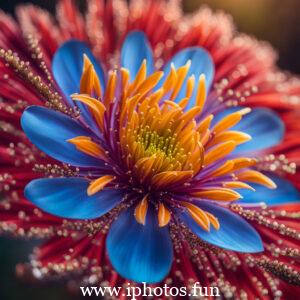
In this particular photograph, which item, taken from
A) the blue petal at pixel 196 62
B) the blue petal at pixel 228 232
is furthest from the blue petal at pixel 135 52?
the blue petal at pixel 228 232

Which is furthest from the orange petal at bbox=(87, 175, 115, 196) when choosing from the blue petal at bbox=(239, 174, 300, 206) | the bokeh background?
the bokeh background

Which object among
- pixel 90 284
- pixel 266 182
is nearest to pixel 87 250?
pixel 90 284

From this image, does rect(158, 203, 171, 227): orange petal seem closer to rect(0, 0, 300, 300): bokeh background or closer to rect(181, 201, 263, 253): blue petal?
rect(181, 201, 263, 253): blue petal

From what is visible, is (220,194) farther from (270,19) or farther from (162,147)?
(270,19)

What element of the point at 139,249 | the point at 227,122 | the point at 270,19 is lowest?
the point at 139,249

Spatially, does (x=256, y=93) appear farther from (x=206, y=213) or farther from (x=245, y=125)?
(x=206, y=213)

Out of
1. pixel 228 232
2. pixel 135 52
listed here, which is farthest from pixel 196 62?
pixel 228 232
